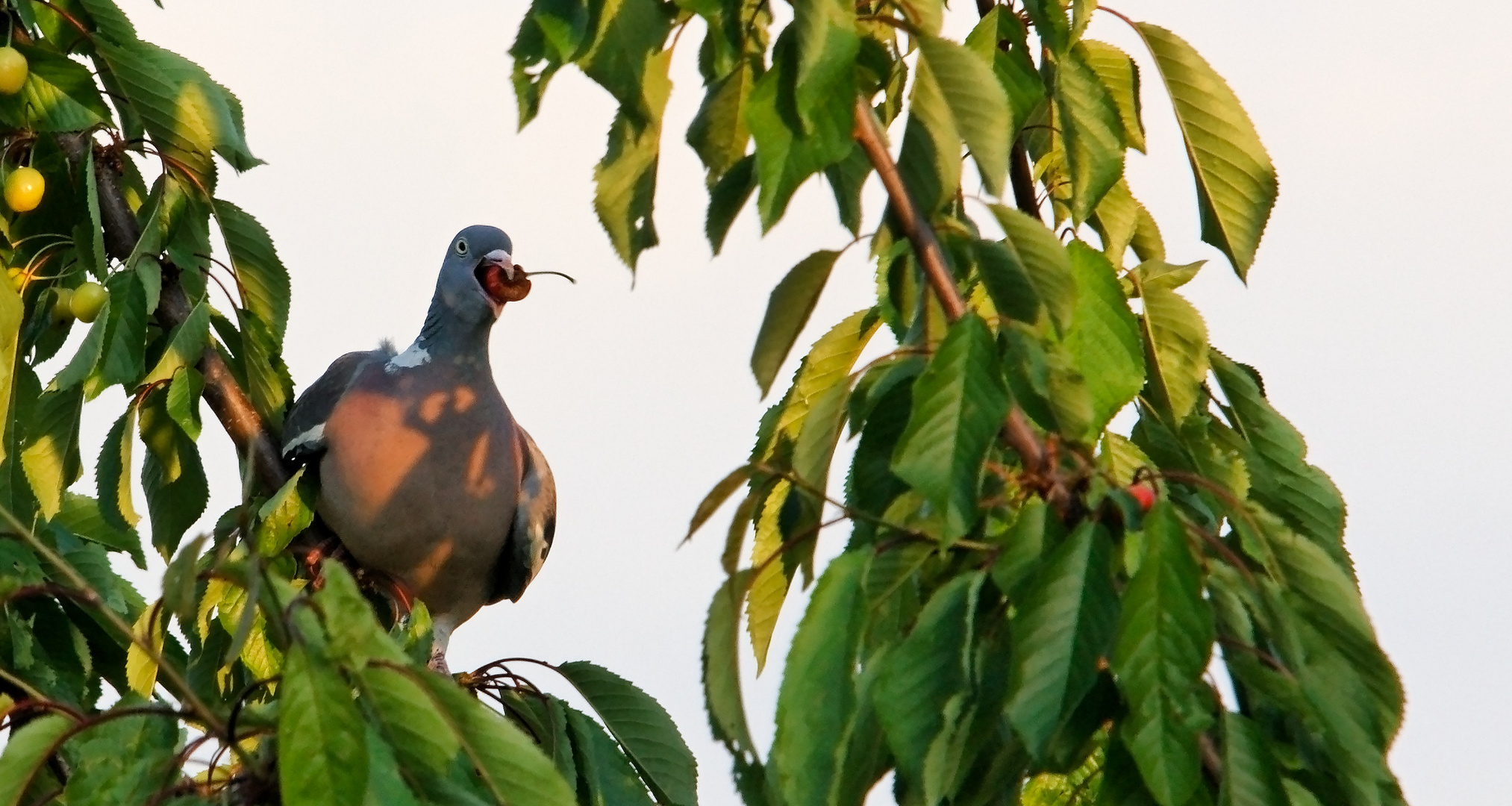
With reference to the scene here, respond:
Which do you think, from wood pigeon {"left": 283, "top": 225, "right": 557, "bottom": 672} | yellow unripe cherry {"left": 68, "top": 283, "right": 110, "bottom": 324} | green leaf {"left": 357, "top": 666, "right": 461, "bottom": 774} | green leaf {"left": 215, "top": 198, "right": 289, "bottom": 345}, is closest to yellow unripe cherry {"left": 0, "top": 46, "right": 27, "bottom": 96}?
yellow unripe cherry {"left": 68, "top": 283, "right": 110, "bottom": 324}

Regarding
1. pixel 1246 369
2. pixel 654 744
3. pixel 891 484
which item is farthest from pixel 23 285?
pixel 1246 369

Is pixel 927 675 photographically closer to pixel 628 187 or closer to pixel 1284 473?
pixel 628 187

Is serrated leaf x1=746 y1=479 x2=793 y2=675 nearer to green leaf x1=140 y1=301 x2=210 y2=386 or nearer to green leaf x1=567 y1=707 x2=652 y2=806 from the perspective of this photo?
green leaf x1=567 y1=707 x2=652 y2=806

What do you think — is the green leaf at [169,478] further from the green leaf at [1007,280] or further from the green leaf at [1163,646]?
Answer: the green leaf at [1163,646]

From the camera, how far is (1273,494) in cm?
236

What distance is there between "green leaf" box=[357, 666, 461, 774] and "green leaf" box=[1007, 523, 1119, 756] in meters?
0.50

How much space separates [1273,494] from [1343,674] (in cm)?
64

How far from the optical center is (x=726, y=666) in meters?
1.82

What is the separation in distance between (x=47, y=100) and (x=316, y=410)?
46.1 inches

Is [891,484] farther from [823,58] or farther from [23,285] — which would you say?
[23,285]

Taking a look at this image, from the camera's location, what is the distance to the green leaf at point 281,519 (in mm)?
3455

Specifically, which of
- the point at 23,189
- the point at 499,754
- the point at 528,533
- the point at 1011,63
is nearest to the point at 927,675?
Result: the point at 499,754

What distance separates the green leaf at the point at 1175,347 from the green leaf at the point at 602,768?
93 cm

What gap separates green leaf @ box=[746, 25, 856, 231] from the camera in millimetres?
1656
